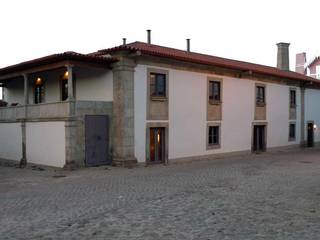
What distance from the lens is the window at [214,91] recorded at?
21.2 m

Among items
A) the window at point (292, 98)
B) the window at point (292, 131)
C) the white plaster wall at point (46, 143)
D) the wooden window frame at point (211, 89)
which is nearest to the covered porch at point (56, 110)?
the white plaster wall at point (46, 143)

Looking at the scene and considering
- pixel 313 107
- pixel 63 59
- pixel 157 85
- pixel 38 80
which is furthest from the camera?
pixel 313 107

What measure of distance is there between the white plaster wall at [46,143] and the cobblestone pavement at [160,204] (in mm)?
987

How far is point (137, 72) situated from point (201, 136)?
5442 millimetres

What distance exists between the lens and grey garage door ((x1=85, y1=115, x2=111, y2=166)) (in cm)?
1664

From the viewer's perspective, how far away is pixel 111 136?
17.5 meters

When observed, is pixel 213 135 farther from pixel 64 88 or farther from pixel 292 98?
pixel 292 98

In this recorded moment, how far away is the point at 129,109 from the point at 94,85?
2389 millimetres

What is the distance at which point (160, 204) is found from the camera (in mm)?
9391

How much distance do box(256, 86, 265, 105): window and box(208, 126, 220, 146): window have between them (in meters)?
4.47

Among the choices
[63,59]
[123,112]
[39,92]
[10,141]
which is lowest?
[10,141]

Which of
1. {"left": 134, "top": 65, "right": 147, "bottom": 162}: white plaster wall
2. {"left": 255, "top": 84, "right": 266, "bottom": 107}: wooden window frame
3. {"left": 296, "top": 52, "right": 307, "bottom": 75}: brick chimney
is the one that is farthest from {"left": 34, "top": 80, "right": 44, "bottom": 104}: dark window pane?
{"left": 296, "top": 52, "right": 307, "bottom": 75}: brick chimney

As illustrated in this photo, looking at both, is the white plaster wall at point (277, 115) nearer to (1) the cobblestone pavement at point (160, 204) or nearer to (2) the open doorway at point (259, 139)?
(2) the open doorway at point (259, 139)

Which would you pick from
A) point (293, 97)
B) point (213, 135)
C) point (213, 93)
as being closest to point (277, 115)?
point (293, 97)
